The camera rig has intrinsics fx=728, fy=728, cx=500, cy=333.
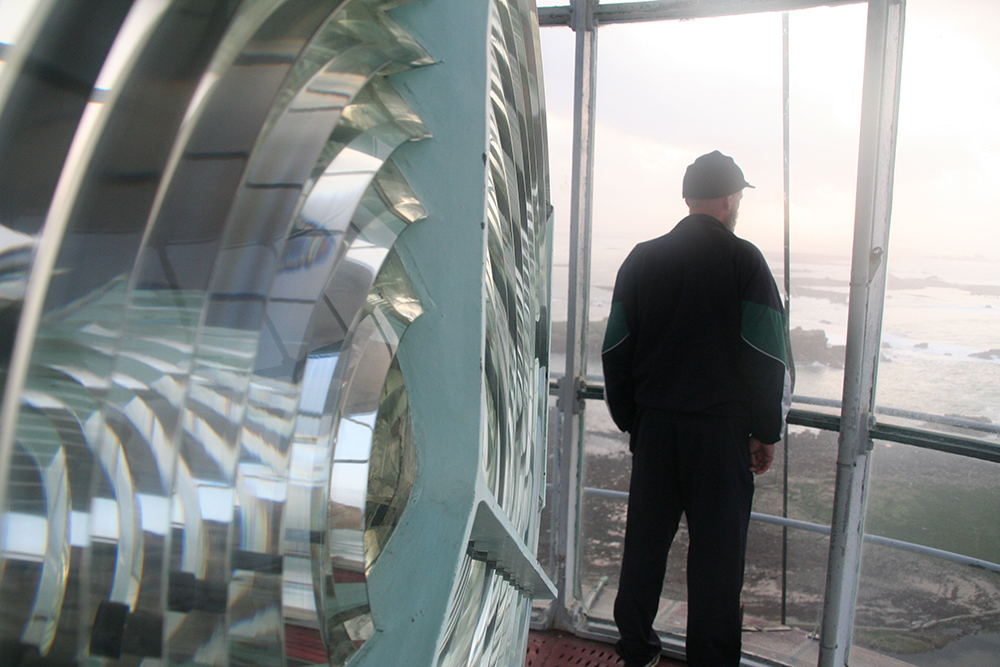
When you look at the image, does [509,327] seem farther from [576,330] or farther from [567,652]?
[567,652]

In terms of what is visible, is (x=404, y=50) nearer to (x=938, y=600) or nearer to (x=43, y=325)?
(x=43, y=325)

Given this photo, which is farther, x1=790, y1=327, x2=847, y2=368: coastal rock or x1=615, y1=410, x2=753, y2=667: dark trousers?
x1=790, y1=327, x2=847, y2=368: coastal rock

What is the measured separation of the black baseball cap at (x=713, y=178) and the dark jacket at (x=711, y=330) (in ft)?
0.25

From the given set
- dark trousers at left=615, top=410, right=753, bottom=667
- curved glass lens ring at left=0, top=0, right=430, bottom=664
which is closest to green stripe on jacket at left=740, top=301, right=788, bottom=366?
dark trousers at left=615, top=410, right=753, bottom=667

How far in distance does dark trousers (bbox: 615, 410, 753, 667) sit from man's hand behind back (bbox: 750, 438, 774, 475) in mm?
34

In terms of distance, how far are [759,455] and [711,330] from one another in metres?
0.35

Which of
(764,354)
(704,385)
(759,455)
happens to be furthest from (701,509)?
(764,354)

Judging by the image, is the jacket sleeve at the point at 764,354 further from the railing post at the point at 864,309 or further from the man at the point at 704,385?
the railing post at the point at 864,309

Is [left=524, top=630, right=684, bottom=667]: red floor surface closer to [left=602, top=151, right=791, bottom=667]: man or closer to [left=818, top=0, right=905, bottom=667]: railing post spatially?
[left=602, top=151, right=791, bottom=667]: man

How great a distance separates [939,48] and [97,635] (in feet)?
7.20

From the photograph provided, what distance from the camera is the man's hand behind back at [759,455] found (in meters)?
1.83

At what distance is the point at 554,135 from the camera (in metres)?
2.29

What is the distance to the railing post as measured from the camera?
1830mm

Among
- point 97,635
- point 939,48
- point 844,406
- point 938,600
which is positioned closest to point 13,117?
point 97,635
